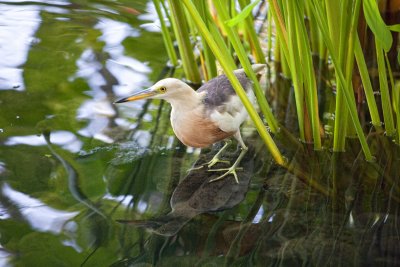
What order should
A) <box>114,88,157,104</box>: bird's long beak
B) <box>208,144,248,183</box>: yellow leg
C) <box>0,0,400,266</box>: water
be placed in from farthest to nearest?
1. <box>208,144,248,183</box>: yellow leg
2. <box>114,88,157,104</box>: bird's long beak
3. <box>0,0,400,266</box>: water

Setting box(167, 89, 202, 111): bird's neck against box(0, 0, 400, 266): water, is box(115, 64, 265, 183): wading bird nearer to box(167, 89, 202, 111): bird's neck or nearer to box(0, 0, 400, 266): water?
box(167, 89, 202, 111): bird's neck

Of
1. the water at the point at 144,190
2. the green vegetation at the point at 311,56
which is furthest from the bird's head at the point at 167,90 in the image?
the water at the point at 144,190

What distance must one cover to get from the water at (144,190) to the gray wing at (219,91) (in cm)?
21

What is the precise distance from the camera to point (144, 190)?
71.7 inches

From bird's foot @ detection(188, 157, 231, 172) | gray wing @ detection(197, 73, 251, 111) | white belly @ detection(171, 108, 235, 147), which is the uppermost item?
gray wing @ detection(197, 73, 251, 111)

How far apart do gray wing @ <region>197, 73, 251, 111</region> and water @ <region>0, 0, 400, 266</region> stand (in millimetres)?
211

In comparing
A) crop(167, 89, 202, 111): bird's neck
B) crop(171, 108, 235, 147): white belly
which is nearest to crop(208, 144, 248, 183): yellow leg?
crop(171, 108, 235, 147): white belly

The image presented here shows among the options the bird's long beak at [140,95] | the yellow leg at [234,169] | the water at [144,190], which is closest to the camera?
the water at [144,190]

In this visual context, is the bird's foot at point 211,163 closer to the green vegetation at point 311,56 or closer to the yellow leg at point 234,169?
the yellow leg at point 234,169

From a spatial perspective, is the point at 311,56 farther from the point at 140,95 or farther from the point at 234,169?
the point at 140,95

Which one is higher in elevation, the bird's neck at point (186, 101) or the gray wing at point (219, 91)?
the bird's neck at point (186, 101)

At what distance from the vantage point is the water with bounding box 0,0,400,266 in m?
1.57

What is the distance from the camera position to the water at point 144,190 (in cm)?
157

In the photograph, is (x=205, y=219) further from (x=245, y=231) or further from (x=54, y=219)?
(x=54, y=219)
